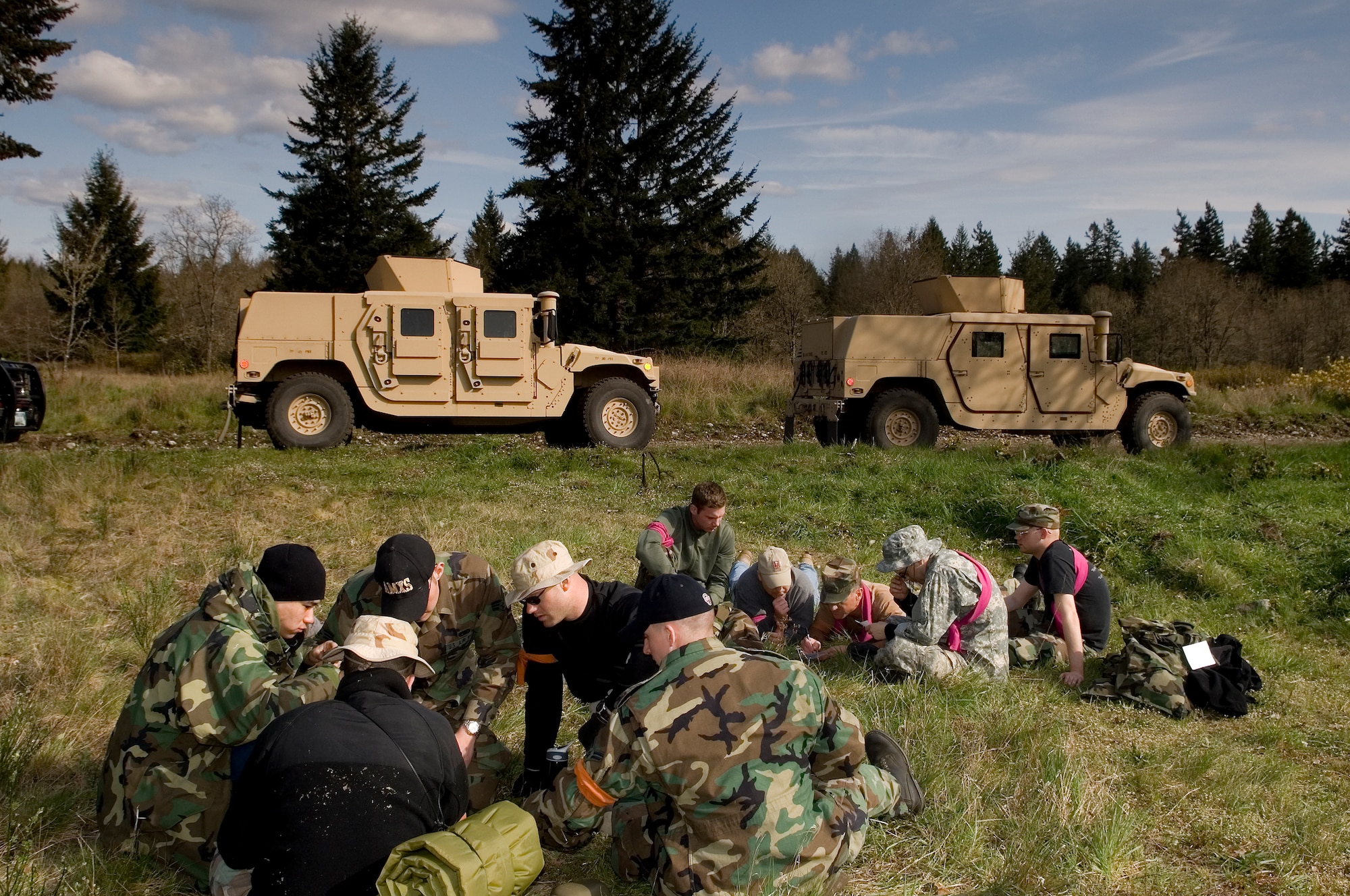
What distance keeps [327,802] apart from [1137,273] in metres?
64.0

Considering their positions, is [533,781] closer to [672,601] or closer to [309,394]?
[672,601]

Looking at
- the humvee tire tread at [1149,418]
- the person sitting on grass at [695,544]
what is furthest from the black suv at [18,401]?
the humvee tire tread at [1149,418]

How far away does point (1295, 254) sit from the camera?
175 ft

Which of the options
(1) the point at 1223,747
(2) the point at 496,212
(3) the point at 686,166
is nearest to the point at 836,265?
(2) the point at 496,212

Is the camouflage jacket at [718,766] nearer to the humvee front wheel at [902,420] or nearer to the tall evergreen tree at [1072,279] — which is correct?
the humvee front wheel at [902,420]

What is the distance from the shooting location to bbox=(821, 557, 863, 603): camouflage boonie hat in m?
5.62

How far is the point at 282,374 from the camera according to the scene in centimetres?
1259

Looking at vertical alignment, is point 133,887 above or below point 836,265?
below

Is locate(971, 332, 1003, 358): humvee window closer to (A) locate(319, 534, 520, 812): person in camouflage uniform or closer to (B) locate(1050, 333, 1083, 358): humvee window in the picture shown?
(B) locate(1050, 333, 1083, 358): humvee window

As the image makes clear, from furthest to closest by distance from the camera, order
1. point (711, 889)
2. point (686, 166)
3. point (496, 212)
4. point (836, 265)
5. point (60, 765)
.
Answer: point (836, 265)
point (496, 212)
point (686, 166)
point (60, 765)
point (711, 889)

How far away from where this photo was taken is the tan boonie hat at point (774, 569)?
5641mm

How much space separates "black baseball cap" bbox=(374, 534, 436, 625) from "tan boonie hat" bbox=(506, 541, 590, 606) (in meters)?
0.34

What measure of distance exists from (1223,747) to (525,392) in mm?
9831

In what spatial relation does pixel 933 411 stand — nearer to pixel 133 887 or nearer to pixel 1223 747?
pixel 1223 747
